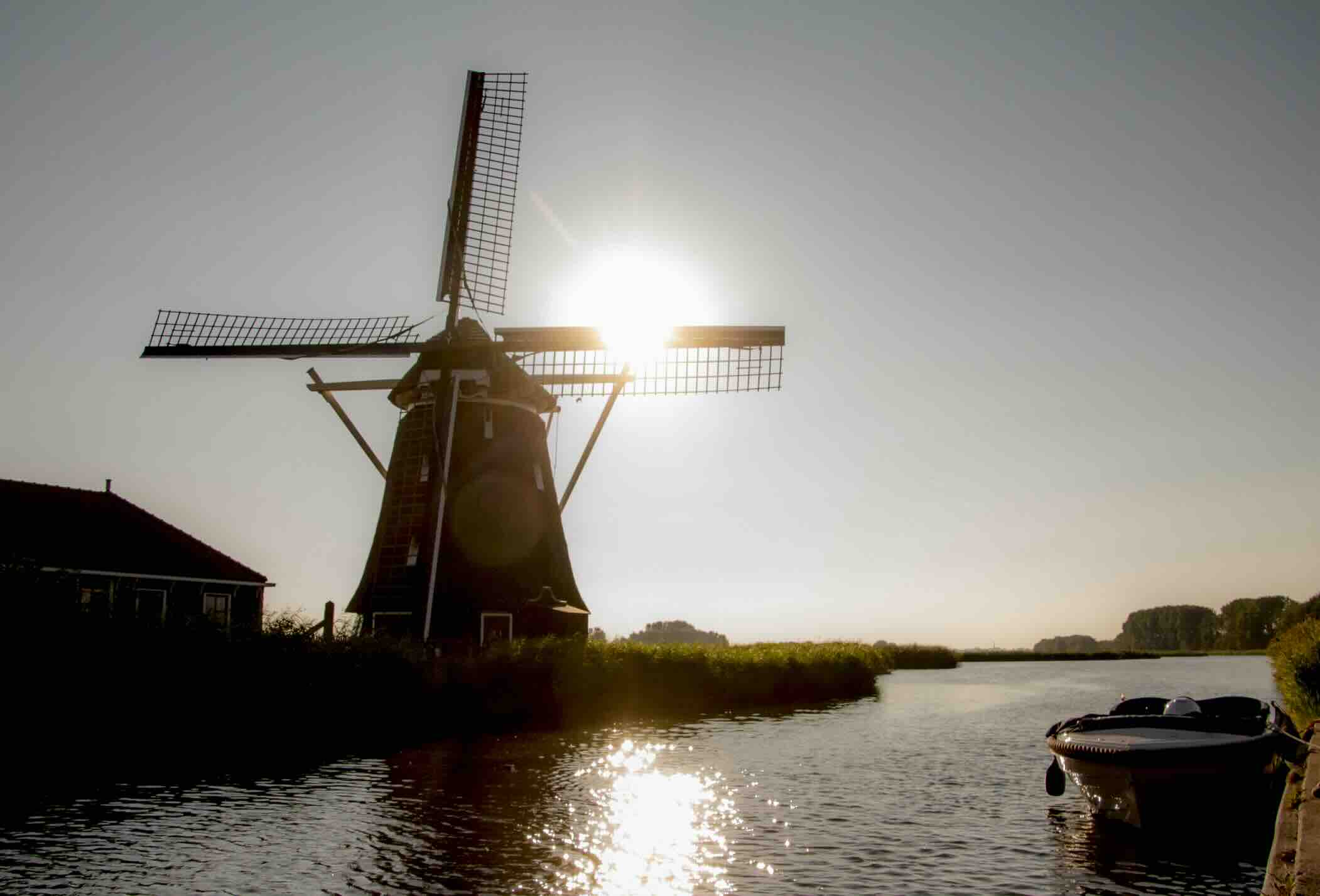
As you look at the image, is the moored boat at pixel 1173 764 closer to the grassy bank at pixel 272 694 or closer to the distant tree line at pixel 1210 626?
the grassy bank at pixel 272 694

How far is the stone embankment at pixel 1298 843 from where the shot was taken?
818cm

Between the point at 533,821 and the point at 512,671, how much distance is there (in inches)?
552

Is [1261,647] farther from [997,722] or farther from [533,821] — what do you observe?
[533,821]

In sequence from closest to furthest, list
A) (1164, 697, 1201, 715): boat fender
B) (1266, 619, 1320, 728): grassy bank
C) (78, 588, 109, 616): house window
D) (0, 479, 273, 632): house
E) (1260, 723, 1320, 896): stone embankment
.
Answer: (1260, 723, 1320, 896): stone embankment → (1164, 697, 1201, 715): boat fender → (78, 588, 109, 616): house window → (1266, 619, 1320, 728): grassy bank → (0, 479, 273, 632): house

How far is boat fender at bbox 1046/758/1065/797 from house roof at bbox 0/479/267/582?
24.2 metres

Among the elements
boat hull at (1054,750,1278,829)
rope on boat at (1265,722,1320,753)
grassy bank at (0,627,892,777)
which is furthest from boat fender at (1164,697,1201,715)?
grassy bank at (0,627,892,777)

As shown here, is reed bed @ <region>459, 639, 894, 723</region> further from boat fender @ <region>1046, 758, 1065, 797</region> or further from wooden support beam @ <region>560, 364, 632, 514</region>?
boat fender @ <region>1046, 758, 1065, 797</region>

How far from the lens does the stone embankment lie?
8180 millimetres

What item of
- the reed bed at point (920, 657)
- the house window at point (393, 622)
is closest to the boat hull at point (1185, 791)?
the house window at point (393, 622)

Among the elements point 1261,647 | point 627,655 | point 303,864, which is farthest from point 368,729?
point 1261,647

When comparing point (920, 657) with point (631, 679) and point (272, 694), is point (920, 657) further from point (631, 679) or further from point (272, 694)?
point (272, 694)

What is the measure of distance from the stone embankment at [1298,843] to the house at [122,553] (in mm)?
20331

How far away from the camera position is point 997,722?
33188 mm

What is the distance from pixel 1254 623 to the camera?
13800 cm
